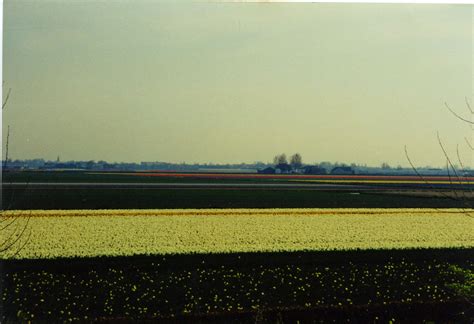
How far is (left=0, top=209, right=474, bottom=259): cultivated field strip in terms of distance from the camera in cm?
1371

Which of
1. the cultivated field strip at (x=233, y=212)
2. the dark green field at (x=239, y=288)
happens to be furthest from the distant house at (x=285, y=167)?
the dark green field at (x=239, y=288)

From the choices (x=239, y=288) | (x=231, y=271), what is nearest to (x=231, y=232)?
(x=231, y=271)

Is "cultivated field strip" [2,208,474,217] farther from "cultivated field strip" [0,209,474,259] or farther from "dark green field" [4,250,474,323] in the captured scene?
"dark green field" [4,250,474,323]

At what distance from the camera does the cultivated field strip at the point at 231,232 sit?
13.7 meters

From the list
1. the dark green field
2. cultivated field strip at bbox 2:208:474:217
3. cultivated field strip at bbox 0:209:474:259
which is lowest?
the dark green field

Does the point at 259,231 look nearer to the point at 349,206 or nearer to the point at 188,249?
the point at 188,249

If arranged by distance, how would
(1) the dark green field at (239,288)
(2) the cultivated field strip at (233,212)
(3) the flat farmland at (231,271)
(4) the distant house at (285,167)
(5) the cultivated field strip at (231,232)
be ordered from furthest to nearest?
(2) the cultivated field strip at (233,212), (4) the distant house at (285,167), (5) the cultivated field strip at (231,232), (3) the flat farmland at (231,271), (1) the dark green field at (239,288)

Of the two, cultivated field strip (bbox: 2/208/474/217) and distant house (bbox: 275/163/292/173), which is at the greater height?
distant house (bbox: 275/163/292/173)

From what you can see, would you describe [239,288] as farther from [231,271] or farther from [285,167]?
[285,167]

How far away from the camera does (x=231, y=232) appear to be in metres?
16.8

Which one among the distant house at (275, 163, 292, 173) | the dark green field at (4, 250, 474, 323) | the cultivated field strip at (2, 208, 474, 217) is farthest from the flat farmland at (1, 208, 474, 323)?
the distant house at (275, 163, 292, 173)

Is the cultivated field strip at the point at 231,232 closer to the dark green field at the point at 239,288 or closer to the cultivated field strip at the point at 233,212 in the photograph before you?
the cultivated field strip at the point at 233,212

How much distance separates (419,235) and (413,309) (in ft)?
29.0

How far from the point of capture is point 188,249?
44.5ft
